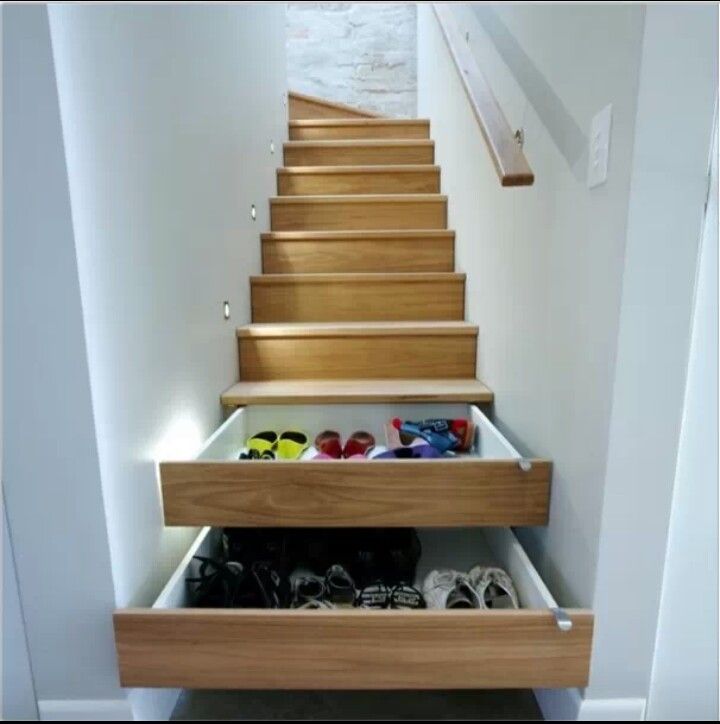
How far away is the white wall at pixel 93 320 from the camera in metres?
0.72

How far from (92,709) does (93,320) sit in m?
0.76

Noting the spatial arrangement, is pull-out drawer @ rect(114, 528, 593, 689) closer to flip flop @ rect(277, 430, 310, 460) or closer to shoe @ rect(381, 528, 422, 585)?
shoe @ rect(381, 528, 422, 585)

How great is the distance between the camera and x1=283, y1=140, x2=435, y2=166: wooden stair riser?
8.25ft

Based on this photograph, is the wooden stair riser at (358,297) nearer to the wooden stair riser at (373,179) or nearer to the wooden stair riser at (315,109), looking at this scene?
the wooden stair riser at (373,179)

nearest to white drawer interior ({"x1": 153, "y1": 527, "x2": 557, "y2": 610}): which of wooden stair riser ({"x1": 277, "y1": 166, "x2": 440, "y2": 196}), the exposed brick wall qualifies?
wooden stair riser ({"x1": 277, "y1": 166, "x2": 440, "y2": 196})

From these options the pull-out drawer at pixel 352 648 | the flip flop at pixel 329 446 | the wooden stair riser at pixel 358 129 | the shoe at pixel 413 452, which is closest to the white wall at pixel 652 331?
the pull-out drawer at pixel 352 648

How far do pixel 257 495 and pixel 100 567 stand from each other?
305 millimetres

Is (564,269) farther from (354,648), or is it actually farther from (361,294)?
(361,294)

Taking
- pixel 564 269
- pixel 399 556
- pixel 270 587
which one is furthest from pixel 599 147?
pixel 270 587

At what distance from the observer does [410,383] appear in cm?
155

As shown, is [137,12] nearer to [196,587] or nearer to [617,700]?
[196,587]

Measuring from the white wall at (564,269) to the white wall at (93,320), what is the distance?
0.85 meters

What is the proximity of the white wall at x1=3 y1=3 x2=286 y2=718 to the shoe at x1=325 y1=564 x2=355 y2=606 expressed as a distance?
0.37 meters

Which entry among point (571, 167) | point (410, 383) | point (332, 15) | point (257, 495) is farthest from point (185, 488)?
point (332, 15)
